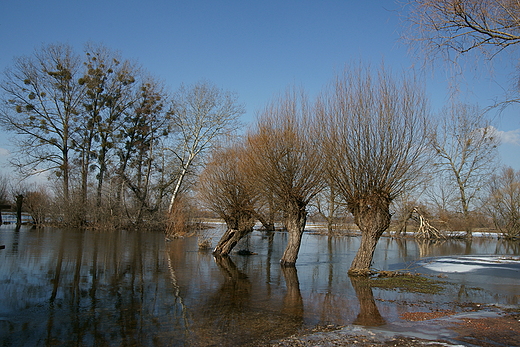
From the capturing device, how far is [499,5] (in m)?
5.70

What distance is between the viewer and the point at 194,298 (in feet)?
29.4

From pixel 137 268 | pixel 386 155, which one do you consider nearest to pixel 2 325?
pixel 137 268

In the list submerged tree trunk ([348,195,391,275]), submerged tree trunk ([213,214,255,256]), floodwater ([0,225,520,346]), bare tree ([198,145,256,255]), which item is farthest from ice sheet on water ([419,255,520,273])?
bare tree ([198,145,256,255])

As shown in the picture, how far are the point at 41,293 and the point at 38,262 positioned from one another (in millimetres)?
5004

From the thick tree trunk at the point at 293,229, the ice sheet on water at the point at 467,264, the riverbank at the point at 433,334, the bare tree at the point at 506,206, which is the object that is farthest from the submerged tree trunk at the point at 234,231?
the bare tree at the point at 506,206

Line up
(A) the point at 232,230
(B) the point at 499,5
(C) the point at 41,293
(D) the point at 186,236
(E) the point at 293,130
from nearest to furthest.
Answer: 1. (B) the point at 499,5
2. (C) the point at 41,293
3. (E) the point at 293,130
4. (A) the point at 232,230
5. (D) the point at 186,236

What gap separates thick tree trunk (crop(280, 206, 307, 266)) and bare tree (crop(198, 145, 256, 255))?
2.74 m

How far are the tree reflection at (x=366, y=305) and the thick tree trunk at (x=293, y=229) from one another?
3.19 meters

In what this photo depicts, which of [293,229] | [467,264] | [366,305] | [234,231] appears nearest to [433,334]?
[366,305]

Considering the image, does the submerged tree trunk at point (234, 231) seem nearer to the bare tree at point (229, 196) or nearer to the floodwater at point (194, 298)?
the bare tree at point (229, 196)

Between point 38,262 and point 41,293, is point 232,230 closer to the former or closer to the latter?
point 38,262

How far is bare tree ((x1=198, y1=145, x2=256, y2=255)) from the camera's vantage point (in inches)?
688

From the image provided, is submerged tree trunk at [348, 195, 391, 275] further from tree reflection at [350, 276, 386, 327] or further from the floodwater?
the floodwater

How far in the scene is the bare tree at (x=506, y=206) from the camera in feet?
109
